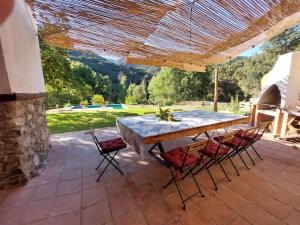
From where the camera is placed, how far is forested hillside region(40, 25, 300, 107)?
236 inches

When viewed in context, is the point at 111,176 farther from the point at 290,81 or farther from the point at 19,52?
the point at 290,81

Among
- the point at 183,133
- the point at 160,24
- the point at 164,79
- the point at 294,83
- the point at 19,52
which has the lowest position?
the point at 183,133

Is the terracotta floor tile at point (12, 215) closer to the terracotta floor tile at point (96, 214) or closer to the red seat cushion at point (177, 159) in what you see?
the terracotta floor tile at point (96, 214)

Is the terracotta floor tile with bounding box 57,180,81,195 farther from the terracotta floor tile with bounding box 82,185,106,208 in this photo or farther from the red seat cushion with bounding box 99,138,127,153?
the red seat cushion with bounding box 99,138,127,153

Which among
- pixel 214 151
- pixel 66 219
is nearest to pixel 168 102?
pixel 214 151

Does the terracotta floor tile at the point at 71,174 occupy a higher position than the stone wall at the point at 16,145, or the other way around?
the stone wall at the point at 16,145

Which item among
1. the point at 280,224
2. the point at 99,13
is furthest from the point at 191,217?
the point at 99,13

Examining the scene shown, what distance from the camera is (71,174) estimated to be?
9.62 feet

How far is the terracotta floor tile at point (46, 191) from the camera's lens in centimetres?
235

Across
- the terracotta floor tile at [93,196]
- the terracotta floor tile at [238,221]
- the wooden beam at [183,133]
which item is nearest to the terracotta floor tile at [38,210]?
the terracotta floor tile at [93,196]

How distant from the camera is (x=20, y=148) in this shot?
252 cm

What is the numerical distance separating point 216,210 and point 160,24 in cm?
291

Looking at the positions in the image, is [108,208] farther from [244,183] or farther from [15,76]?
[15,76]

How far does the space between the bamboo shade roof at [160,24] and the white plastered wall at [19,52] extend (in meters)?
0.34
